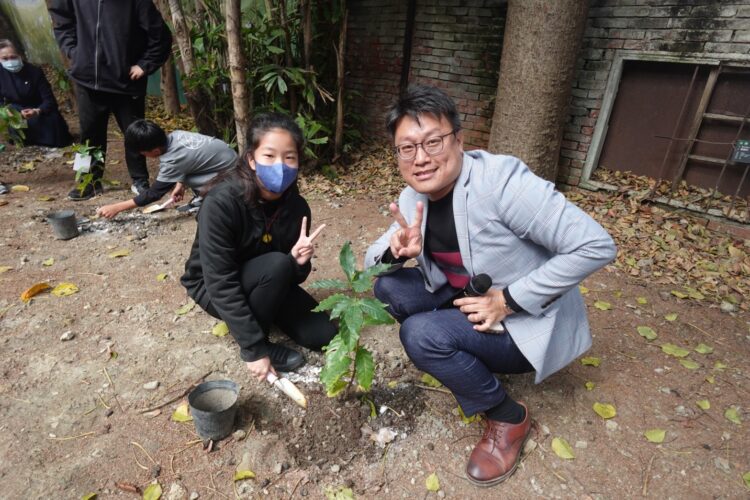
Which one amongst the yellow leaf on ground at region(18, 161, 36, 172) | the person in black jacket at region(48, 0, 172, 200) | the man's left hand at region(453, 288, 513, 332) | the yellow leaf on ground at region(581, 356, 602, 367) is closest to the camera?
the man's left hand at region(453, 288, 513, 332)

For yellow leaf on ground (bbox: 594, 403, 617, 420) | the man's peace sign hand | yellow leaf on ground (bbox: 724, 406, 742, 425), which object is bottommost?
yellow leaf on ground (bbox: 594, 403, 617, 420)

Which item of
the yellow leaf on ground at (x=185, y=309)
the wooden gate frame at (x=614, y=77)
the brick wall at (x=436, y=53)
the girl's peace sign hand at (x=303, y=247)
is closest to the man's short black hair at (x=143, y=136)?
the yellow leaf on ground at (x=185, y=309)

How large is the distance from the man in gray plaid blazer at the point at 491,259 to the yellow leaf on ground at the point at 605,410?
0.45 meters

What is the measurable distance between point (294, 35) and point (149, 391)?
4.23 m

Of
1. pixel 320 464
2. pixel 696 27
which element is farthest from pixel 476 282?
pixel 696 27

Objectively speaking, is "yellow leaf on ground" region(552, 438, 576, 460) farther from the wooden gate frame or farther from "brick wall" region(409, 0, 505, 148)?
"brick wall" region(409, 0, 505, 148)

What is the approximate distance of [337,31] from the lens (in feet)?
16.3

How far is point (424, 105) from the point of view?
154 cm

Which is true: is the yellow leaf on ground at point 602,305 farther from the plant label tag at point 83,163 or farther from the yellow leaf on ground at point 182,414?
the plant label tag at point 83,163

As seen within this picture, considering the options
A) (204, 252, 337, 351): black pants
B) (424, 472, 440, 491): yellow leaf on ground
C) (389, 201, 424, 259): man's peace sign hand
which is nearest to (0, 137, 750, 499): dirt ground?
(424, 472, 440, 491): yellow leaf on ground

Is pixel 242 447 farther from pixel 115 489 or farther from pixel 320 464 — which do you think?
pixel 115 489

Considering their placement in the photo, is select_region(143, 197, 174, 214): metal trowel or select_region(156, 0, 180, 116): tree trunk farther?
select_region(156, 0, 180, 116): tree trunk

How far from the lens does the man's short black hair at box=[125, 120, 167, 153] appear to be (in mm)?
3184

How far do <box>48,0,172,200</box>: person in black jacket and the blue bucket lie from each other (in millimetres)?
3049
